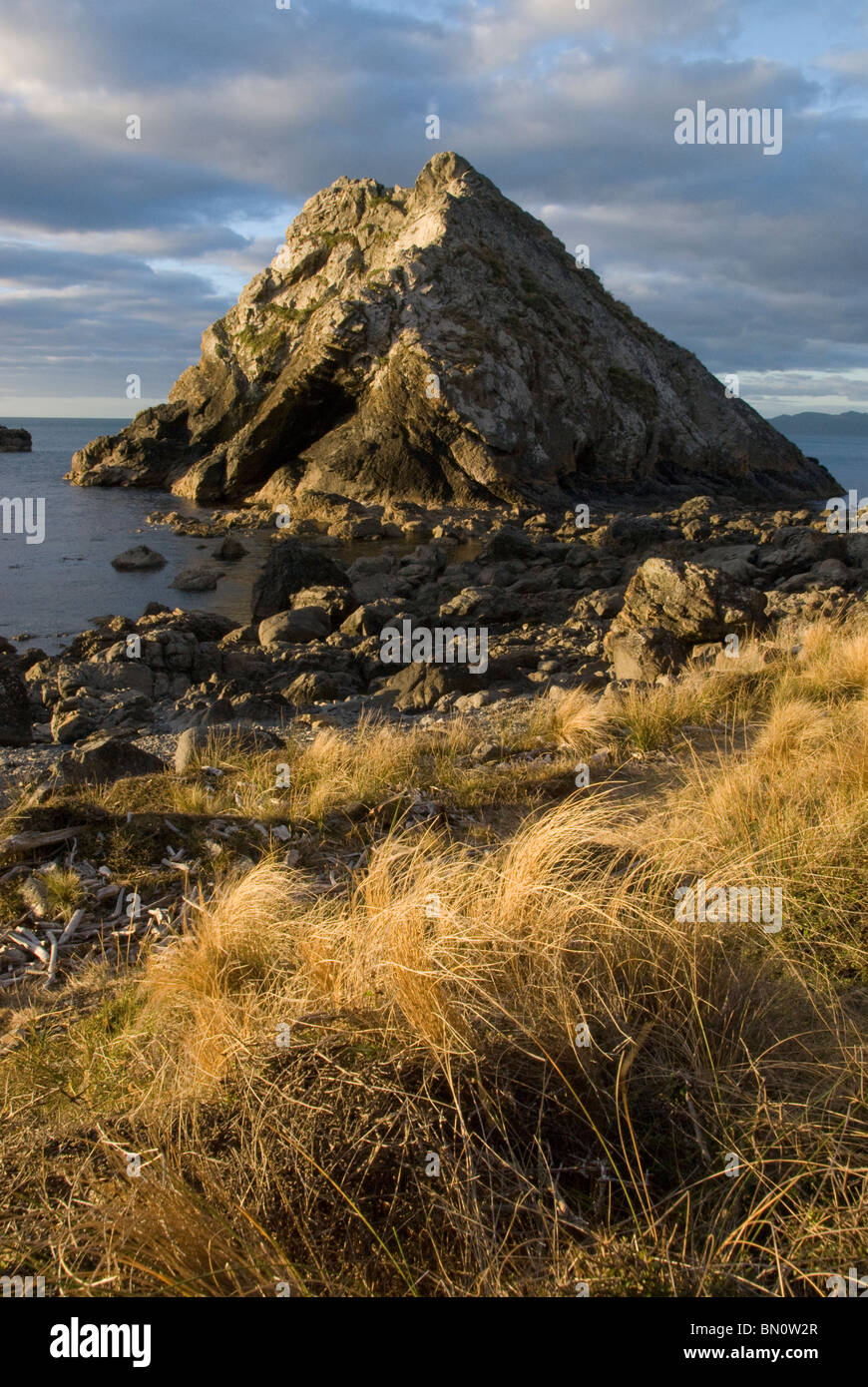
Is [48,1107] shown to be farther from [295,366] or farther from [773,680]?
[295,366]

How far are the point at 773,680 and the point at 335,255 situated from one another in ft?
149

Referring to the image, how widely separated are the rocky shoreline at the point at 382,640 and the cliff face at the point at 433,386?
13.6 m

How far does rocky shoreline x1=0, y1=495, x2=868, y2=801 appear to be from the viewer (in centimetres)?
1133

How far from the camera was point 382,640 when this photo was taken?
16609 mm

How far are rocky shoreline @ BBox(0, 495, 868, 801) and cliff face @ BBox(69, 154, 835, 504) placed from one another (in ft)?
44.6

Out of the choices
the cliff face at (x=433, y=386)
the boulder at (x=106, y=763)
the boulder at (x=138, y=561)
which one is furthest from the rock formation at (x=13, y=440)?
the boulder at (x=106, y=763)

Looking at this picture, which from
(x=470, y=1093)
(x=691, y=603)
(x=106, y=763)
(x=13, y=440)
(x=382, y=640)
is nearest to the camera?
(x=470, y=1093)

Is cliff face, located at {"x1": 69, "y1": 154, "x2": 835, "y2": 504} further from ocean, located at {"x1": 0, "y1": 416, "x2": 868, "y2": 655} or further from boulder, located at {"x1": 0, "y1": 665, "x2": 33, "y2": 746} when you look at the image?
boulder, located at {"x1": 0, "y1": 665, "x2": 33, "y2": 746}

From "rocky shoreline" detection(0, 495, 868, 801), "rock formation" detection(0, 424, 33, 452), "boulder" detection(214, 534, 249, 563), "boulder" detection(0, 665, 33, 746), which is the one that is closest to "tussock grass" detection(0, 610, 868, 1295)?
A: "rocky shoreline" detection(0, 495, 868, 801)

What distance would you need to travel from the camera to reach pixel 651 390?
5062cm

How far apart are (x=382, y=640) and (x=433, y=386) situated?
2505 centimetres

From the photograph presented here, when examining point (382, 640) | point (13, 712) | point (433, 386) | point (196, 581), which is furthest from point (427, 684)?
point (433, 386)

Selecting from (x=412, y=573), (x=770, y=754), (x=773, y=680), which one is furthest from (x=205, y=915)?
(x=412, y=573)

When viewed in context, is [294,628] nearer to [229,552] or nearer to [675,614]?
[675,614]
